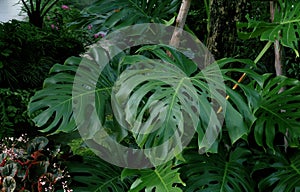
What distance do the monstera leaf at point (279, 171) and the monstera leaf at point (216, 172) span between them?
2.1 inches

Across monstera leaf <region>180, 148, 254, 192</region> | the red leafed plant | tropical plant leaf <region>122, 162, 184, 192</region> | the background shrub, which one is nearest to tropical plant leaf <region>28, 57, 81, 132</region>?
the red leafed plant

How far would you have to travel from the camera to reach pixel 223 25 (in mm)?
1812

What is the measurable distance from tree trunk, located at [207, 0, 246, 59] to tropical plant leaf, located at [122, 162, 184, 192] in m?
0.56

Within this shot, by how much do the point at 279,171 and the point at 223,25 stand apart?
0.61 meters

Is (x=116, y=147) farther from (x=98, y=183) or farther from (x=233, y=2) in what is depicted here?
(x=233, y=2)

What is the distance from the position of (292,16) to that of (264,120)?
1.38 ft

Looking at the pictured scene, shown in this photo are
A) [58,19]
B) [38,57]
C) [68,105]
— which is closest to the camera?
[68,105]

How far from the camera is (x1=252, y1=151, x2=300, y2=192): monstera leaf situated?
1499 mm

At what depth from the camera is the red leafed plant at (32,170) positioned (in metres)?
1.57

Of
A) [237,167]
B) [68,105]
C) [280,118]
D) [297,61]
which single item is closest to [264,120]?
[280,118]

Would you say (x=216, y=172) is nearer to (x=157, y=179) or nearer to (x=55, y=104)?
(x=157, y=179)

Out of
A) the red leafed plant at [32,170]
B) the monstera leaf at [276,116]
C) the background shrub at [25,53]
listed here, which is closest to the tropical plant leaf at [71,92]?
the red leafed plant at [32,170]

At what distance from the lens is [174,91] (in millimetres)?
1368

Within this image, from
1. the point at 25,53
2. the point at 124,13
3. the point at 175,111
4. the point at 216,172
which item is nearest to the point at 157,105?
the point at 175,111
